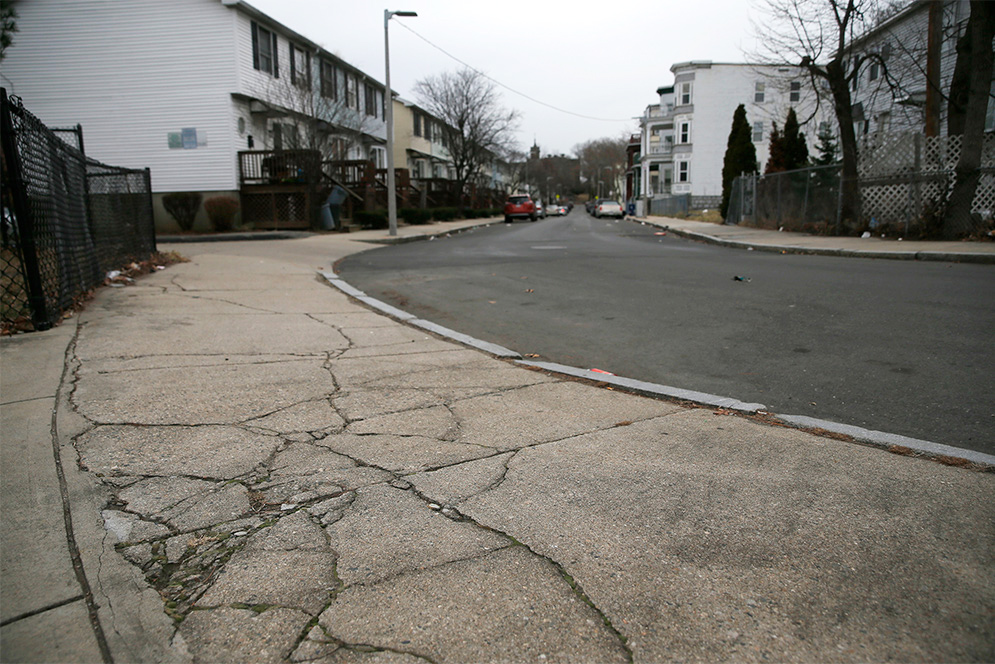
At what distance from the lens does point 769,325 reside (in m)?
7.29

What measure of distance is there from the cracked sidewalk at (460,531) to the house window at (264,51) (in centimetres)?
2471

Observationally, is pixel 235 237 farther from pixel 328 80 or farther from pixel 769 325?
pixel 769 325

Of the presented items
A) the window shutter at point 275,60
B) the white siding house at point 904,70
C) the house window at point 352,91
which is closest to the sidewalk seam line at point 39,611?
the white siding house at point 904,70

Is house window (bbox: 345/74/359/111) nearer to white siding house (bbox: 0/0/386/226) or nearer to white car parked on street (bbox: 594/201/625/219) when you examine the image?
white siding house (bbox: 0/0/386/226)

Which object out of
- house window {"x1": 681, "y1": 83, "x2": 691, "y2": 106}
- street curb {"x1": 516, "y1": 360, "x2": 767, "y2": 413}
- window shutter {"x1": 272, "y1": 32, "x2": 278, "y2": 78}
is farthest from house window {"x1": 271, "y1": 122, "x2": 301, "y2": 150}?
house window {"x1": 681, "y1": 83, "x2": 691, "y2": 106}

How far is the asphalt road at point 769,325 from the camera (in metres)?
4.86

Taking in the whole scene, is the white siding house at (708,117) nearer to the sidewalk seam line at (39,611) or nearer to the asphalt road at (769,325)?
the asphalt road at (769,325)

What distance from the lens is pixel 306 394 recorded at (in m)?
4.93

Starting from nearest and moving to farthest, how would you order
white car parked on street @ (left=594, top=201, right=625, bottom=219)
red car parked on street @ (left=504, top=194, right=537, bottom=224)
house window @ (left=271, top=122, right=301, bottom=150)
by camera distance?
house window @ (left=271, top=122, right=301, bottom=150), red car parked on street @ (left=504, top=194, right=537, bottom=224), white car parked on street @ (left=594, top=201, right=625, bottom=219)

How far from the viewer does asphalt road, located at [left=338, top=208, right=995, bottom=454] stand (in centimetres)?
486

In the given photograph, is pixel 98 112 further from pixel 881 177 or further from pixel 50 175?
pixel 881 177

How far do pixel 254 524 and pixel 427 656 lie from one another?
125cm

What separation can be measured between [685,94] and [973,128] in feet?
150

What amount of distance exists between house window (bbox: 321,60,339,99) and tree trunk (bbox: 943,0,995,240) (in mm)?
24294
